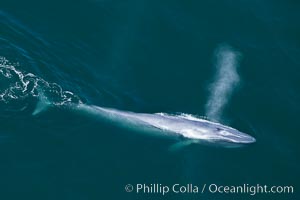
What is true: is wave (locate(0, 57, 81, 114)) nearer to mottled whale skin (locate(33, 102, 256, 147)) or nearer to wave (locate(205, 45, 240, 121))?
mottled whale skin (locate(33, 102, 256, 147))

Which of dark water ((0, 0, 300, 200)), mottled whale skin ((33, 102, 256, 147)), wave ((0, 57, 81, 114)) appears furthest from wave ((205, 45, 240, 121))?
wave ((0, 57, 81, 114))

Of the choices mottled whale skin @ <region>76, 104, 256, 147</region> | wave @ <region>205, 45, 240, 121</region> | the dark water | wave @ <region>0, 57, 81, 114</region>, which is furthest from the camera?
wave @ <region>205, 45, 240, 121</region>

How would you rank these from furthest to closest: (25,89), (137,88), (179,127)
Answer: (137,88)
(179,127)
(25,89)

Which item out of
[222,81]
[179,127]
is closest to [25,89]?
[179,127]

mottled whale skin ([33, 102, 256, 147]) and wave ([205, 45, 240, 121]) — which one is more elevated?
wave ([205, 45, 240, 121])

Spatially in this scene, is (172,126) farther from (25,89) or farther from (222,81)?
(25,89)

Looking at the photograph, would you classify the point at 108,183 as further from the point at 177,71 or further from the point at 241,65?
the point at 241,65
